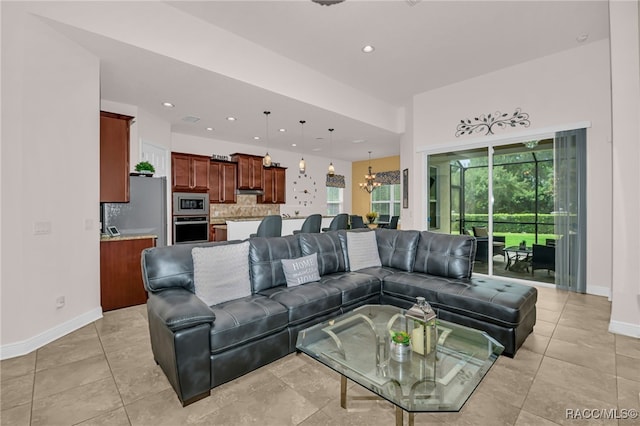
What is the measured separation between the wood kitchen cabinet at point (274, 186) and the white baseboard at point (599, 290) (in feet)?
21.9

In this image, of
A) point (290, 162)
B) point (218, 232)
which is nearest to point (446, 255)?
point (218, 232)

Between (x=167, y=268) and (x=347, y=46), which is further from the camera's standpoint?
(x=347, y=46)

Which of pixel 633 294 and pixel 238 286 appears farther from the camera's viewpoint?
pixel 633 294

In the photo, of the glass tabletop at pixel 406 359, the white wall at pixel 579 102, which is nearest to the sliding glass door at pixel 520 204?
the white wall at pixel 579 102

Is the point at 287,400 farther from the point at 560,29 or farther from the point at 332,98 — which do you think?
the point at 560,29

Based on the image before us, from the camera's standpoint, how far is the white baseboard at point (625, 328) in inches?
110

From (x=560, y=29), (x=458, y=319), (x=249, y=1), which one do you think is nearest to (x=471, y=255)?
Result: (x=458, y=319)

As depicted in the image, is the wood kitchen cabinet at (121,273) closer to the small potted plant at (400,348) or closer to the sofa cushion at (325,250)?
the sofa cushion at (325,250)

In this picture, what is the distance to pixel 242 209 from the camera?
7824 millimetres

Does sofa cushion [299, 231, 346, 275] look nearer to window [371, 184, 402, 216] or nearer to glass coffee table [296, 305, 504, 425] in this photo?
glass coffee table [296, 305, 504, 425]

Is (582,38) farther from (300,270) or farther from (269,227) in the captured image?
(269,227)

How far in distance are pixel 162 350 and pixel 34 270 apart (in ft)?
5.64

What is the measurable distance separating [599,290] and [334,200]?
287 inches

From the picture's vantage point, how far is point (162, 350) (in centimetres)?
204
